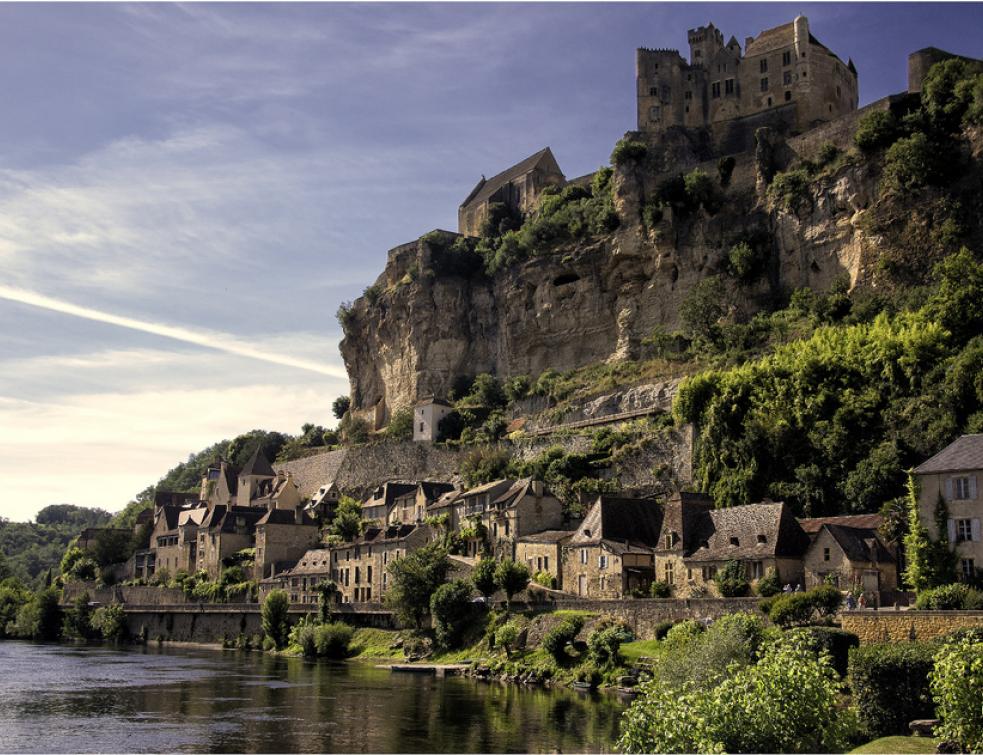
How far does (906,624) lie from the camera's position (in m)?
38.2

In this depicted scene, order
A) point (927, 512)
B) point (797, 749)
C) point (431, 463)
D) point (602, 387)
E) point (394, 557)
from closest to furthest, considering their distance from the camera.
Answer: point (797, 749) → point (927, 512) → point (394, 557) → point (602, 387) → point (431, 463)

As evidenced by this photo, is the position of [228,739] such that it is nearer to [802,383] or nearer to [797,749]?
[797,749]

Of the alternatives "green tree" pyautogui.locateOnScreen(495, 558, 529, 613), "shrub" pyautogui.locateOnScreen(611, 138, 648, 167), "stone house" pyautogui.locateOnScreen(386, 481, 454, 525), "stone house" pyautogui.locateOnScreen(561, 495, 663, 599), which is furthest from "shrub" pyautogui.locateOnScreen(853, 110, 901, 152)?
"stone house" pyautogui.locateOnScreen(386, 481, 454, 525)

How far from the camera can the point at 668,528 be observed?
2271 inches

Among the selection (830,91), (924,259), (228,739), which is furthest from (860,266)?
(228,739)

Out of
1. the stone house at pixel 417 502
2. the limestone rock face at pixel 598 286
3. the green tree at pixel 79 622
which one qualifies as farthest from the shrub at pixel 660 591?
the green tree at pixel 79 622

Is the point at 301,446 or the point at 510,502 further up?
the point at 301,446

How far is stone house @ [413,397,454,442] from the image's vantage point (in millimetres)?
98375

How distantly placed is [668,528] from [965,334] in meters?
19.1

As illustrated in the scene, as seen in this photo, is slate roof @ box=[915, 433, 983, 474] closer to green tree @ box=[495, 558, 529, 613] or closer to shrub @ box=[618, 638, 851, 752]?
green tree @ box=[495, 558, 529, 613]

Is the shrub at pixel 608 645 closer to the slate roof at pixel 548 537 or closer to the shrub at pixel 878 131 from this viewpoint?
the slate roof at pixel 548 537

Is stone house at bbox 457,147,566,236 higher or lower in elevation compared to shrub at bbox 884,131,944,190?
higher

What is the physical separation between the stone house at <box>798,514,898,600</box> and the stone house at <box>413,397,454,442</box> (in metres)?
50.9

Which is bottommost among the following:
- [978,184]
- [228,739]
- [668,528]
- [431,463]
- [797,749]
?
[228,739]
